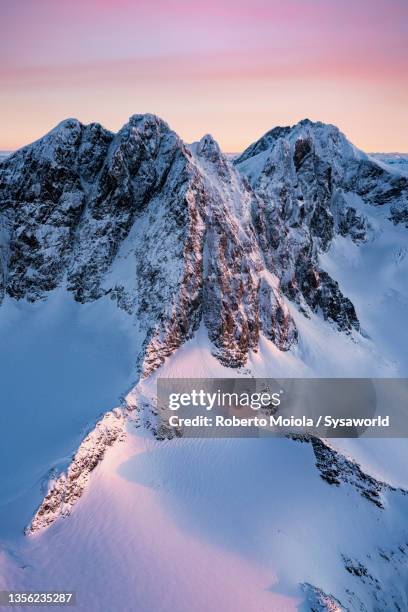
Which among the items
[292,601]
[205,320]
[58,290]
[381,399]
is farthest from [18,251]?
[381,399]

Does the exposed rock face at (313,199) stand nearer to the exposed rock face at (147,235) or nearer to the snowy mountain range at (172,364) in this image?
the snowy mountain range at (172,364)

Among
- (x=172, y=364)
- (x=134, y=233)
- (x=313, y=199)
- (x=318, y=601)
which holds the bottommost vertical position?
(x=318, y=601)

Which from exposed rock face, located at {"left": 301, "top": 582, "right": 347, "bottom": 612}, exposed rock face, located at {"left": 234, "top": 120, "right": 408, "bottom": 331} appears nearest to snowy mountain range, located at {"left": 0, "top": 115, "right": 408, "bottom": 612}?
exposed rock face, located at {"left": 301, "top": 582, "right": 347, "bottom": 612}

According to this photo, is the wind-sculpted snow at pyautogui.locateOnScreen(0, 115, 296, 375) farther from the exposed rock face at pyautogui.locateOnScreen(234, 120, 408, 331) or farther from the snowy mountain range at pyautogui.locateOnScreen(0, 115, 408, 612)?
the exposed rock face at pyautogui.locateOnScreen(234, 120, 408, 331)

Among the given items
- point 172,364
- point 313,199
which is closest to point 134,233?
point 172,364

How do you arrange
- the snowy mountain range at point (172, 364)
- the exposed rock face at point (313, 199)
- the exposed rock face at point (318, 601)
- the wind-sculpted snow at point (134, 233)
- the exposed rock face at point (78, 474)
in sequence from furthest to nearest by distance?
the exposed rock face at point (313, 199) < the wind-sculpted snow at point (134, 233) < the snowy mountain range at point (172, 364) < the exposed rock face at point (78, 474) < the exposed rock face at point (318, 601)

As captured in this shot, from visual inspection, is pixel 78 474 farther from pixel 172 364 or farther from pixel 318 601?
pixel 318 601

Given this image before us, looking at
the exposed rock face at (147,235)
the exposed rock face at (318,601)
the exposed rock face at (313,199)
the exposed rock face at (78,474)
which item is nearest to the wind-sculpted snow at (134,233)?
the exposed rock face at (147,235)
